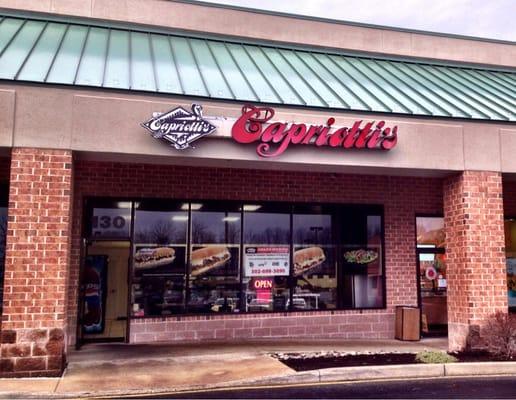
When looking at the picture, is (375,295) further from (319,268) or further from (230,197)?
(230,197)

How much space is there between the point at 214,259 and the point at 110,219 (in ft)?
8.85

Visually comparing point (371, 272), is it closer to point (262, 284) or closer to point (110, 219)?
point (262, 284)

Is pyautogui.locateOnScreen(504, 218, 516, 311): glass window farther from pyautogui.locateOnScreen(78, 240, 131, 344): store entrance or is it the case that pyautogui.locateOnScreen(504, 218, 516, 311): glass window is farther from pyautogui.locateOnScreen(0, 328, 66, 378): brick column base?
pyautogui.locateOnScreen(0, 328, 66, 378): brick column base

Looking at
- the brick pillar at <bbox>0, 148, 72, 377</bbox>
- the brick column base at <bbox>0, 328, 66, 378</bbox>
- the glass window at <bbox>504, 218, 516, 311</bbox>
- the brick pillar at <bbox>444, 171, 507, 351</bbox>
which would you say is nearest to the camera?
the brick column base at <bbox>0, 328, 66, 378</bbox>

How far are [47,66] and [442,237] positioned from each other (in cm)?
1102

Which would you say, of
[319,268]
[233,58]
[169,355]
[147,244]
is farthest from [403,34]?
[169,355]

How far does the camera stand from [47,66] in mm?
10805

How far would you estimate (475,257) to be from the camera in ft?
38.7

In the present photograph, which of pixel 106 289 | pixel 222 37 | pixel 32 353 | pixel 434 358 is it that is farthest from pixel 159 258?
pixel 222 37

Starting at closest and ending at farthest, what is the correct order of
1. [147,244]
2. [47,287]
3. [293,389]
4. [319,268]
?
[293,389] < [47,287] < [147,244] < [319,268]

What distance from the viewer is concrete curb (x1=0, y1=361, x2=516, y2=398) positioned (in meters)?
8.30

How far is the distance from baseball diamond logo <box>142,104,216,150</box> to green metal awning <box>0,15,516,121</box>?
A: 67 cm

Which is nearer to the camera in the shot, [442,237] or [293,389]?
[293,389]

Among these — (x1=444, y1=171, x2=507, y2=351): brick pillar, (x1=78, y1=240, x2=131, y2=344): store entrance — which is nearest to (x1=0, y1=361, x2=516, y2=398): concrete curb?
(x1=444, y1=171, x2=507, y2=351): brick pillar
